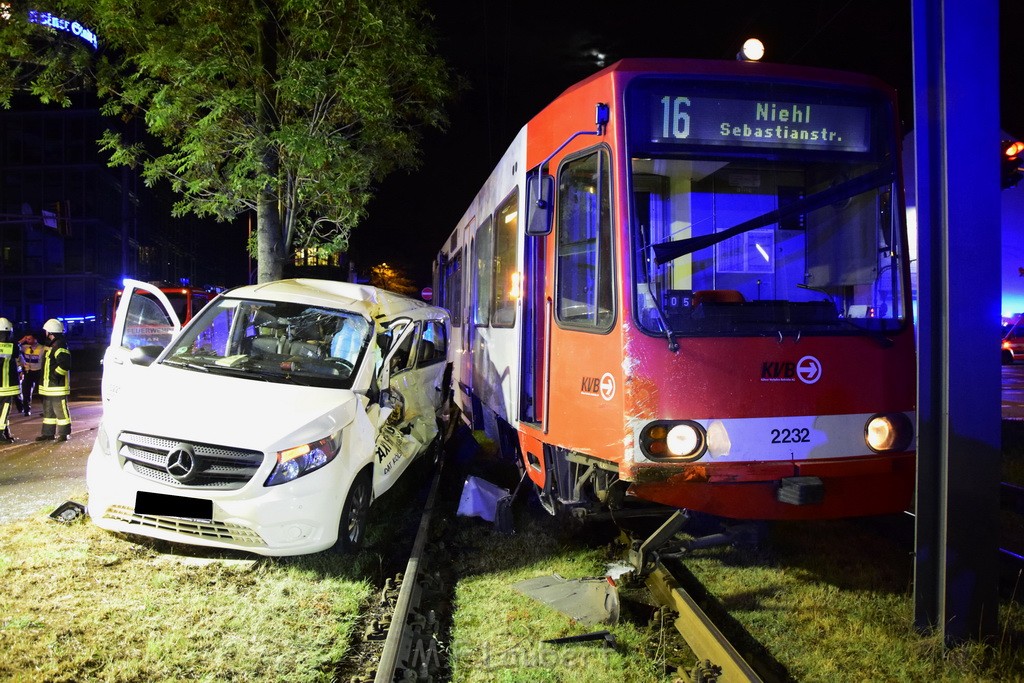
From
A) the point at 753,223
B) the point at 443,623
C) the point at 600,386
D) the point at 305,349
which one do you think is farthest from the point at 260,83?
the point at 443,623

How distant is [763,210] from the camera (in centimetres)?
476

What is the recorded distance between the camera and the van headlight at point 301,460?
16.3ft

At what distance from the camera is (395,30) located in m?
10.0

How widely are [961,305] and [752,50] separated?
2.22 meters

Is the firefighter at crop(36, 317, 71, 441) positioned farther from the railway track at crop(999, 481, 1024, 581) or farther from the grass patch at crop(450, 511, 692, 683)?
the railway track at crop(999, 481, 1024, 581)

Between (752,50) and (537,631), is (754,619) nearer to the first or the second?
(537,631)

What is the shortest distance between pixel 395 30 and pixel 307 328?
211 inches

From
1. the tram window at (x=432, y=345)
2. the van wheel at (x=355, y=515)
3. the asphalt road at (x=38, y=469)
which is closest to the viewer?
the van wheel at (x=355, y=515)

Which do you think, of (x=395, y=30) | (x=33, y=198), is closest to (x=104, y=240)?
(x=33, y=198)

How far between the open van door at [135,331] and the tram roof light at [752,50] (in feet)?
16.8

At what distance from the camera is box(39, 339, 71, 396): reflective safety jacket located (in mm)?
9969

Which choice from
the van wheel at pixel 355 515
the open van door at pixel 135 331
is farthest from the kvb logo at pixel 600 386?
the open van door at pixel 135 331

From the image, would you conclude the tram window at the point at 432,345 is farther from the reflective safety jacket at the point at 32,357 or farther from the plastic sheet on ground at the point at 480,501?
the reflective safety jacket at the point at 32,357

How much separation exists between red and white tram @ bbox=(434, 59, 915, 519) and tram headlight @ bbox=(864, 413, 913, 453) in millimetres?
14
